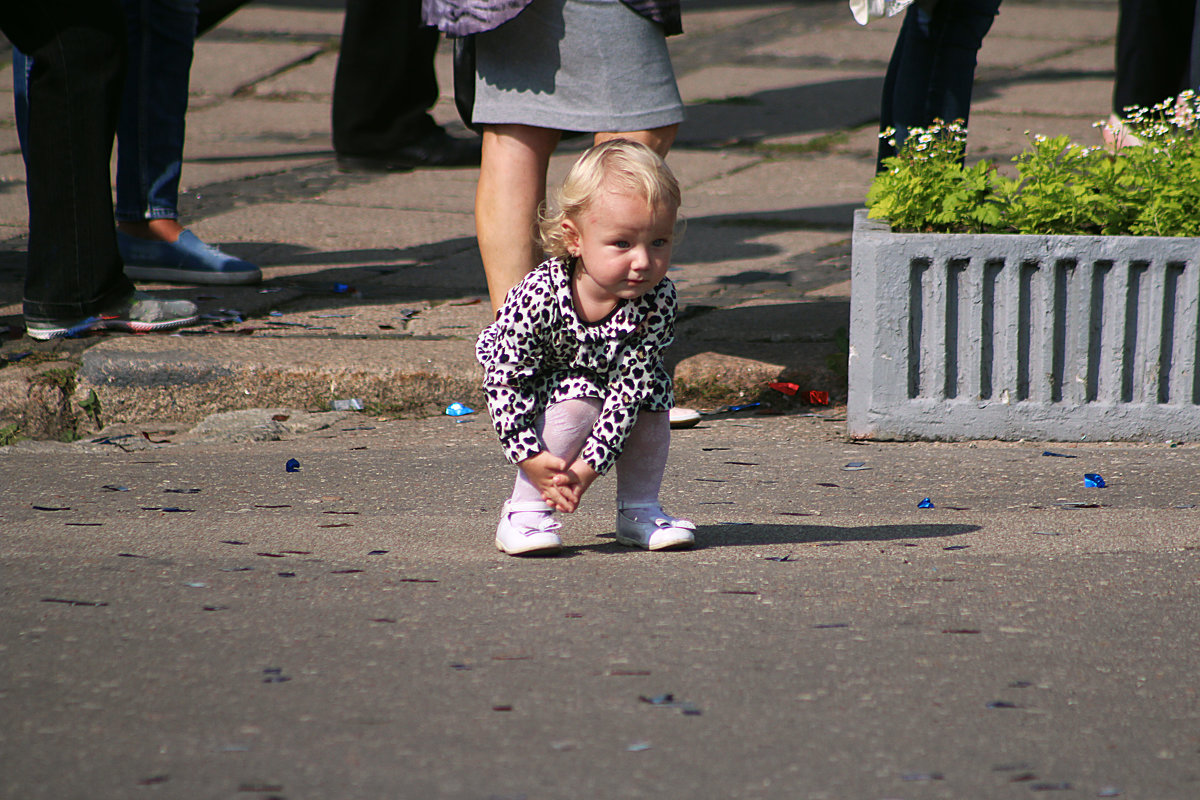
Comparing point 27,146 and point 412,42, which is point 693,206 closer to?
point 412,42

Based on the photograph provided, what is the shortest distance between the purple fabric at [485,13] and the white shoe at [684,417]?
0.92m

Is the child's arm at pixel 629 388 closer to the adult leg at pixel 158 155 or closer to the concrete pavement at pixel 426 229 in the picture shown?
the concrete pavement at pixel 426 229

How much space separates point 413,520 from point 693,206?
318 centimetres

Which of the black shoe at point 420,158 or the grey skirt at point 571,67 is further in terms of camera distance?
the black shoe at point 420,158

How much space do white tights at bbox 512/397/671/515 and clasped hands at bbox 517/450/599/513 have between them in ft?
0.09

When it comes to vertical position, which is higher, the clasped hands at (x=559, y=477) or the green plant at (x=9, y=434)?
the clasped hands at (x=559, y=477)

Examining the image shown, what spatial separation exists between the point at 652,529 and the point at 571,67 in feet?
3.76

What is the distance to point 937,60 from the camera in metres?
4.07

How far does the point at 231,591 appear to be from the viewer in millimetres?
2307

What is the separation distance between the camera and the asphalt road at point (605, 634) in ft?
5.64

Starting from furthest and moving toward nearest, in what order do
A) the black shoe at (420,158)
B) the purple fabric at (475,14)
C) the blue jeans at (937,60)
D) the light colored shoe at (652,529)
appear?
the black shoe at (420,158)
the blue jeans at (937,60)
the purple fabric at (475,14)
the light colored shoe at (652,529)

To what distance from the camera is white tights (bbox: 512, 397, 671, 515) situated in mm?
2498

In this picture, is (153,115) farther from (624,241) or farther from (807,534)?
(807,534)

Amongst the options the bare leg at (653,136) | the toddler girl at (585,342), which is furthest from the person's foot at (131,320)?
the toddler girl at (585,342)
